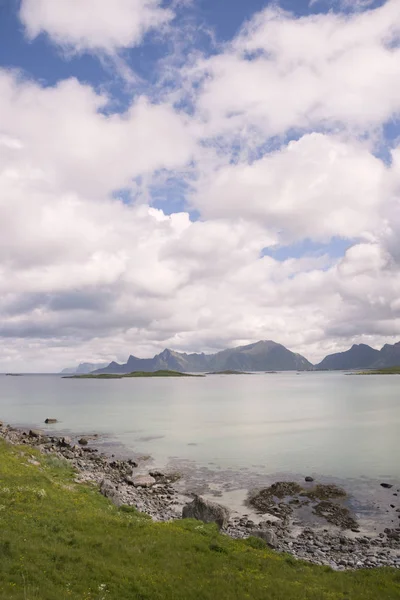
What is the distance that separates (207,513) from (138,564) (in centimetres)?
1359

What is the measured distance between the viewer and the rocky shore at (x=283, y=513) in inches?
1225

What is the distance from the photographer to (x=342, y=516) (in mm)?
40000

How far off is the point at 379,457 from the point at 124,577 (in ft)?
184

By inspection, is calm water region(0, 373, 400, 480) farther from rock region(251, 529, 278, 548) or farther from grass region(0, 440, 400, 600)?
grass region(0, 440, 400, 600)

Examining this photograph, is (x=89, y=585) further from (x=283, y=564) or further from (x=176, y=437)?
(x=176, y=437)

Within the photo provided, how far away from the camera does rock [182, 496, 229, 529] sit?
3459 cm

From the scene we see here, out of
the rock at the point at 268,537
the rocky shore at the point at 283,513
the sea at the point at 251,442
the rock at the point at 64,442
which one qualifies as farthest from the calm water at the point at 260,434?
the rock at the point at 268,537

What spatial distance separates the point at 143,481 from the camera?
52.0 m

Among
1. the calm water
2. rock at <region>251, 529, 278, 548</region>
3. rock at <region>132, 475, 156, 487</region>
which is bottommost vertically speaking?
the calm water

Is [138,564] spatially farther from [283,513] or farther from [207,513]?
[283,513]

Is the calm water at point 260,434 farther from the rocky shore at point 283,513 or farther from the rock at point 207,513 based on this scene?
the rock at point 207,513

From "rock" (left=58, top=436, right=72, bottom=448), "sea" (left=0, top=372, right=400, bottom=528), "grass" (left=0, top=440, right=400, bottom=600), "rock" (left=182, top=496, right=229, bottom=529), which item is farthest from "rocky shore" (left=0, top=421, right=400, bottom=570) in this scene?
"rock" (left=58, top=436, right=72, bottom=448)

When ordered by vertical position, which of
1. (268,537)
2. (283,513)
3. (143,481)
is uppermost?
(268,537)

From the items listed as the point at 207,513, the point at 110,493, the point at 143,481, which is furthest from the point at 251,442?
the point at 207,513
